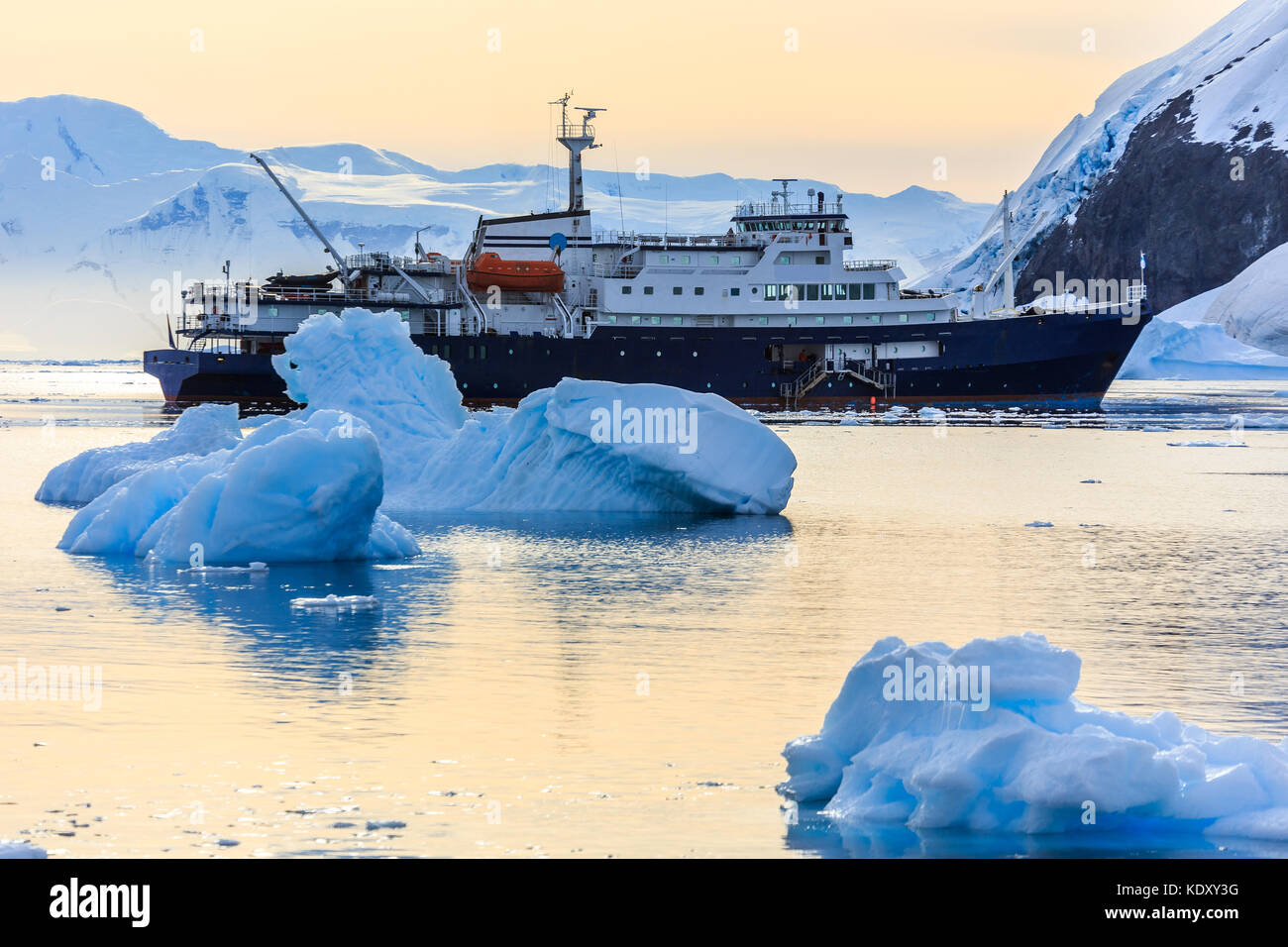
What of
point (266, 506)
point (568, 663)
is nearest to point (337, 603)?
point (266, 506)

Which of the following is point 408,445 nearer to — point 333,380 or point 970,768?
point 333,380

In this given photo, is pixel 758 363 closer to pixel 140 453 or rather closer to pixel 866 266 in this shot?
pixel 866 266

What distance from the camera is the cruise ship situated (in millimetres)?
65312

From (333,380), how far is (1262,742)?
22932 millimetres

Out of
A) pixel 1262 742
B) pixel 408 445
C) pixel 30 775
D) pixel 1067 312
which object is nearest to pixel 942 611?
pixel 1262 742

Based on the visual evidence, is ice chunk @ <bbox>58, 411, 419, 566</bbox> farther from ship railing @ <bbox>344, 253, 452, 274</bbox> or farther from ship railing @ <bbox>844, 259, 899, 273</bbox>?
ship railing @ <bbox>844, 259, 899, 273</bbox>

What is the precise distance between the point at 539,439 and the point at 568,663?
42.6 ft

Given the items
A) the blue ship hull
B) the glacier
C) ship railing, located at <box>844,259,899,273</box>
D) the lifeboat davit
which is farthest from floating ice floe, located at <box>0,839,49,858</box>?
ship railing, located at <box>844,259,899,273</box>

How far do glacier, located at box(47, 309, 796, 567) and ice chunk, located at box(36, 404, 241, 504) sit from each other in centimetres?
5

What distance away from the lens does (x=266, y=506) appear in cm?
1838

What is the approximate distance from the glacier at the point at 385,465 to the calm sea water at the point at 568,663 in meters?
0.64

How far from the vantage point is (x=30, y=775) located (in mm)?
9508

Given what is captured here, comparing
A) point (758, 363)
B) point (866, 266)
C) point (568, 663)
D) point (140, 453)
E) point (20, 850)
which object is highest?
point (866, 266)
